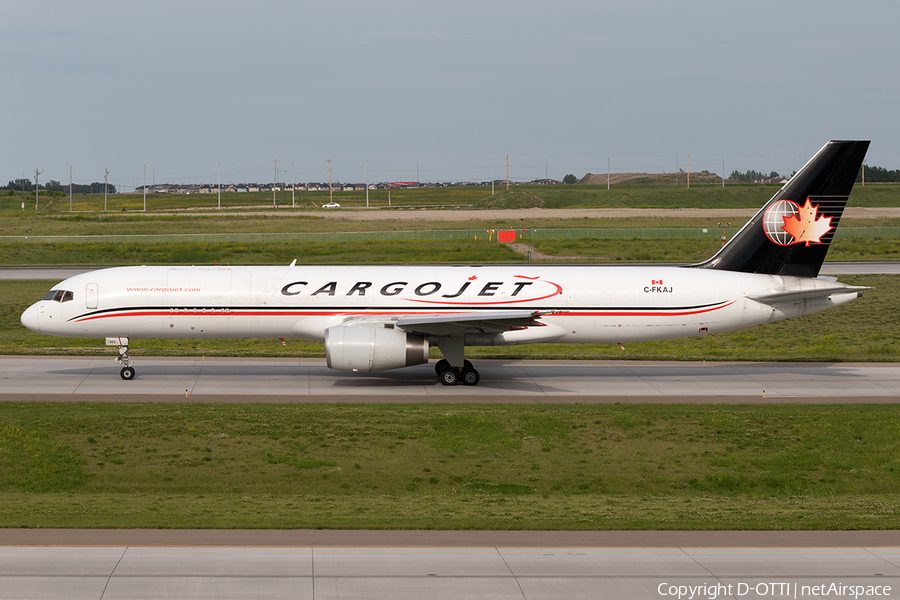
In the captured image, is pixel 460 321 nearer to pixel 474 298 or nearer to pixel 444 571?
pixel 474 298

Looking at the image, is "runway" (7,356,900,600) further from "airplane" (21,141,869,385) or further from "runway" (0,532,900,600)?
"airplane" (21,141,869,385)

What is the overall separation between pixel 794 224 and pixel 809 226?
55cm

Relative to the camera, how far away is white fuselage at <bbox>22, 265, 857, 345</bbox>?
32.0m

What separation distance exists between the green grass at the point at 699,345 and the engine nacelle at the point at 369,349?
7.69 meters

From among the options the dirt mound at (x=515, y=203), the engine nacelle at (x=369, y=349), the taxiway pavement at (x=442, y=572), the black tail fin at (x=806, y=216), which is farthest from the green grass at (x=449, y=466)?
the dirt mound at (x=515, y=203)

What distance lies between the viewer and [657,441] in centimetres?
2517

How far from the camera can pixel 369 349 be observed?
30.0 meters

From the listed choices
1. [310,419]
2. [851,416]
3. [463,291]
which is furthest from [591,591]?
[463,291]

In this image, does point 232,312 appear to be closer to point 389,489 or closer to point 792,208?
point 389,489

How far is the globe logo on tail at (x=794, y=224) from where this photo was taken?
3362cm

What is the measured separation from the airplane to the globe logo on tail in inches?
1.5

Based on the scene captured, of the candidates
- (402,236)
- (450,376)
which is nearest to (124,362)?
(450,376)
